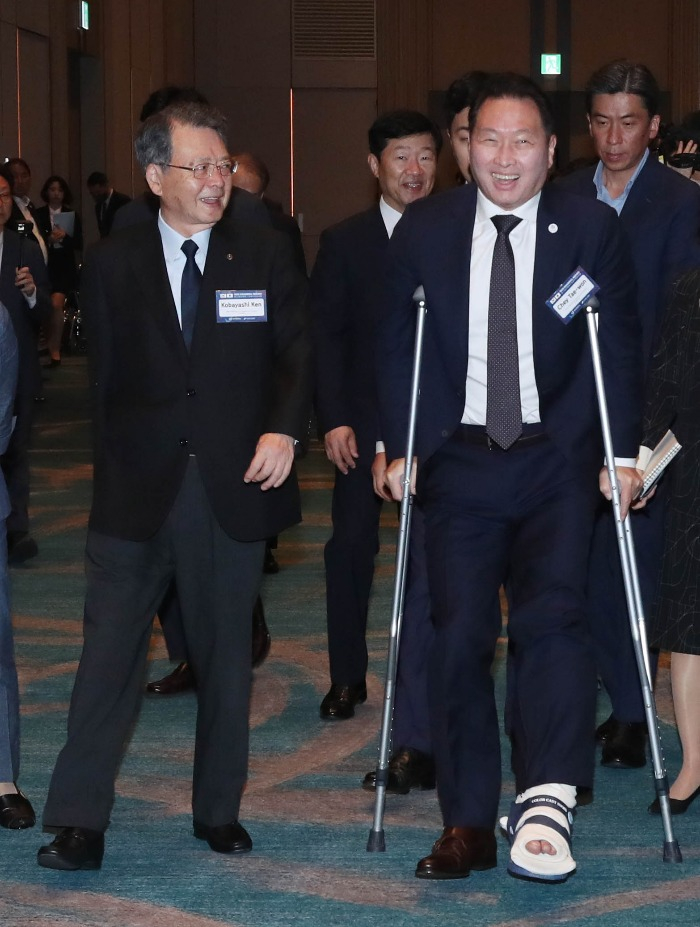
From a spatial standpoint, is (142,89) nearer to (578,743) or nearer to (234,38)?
(234,38)

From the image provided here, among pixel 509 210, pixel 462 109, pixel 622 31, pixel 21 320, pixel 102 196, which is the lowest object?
pixel 21 320

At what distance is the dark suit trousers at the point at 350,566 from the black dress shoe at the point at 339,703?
10cm

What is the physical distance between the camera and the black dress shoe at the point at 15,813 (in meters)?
4.14

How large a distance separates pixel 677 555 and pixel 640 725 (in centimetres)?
82

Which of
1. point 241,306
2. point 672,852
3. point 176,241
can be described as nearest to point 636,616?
point 672,852

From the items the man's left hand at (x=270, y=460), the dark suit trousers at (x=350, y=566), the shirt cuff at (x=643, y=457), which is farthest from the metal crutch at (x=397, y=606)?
the dark suit trousers at (x=350, y=566)

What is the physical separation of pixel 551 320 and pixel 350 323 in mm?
1529

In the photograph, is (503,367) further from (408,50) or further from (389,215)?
(408,50)

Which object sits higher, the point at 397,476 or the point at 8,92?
the point at 8,92

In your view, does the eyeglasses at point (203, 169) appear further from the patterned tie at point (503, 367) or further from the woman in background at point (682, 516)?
the woman in background at point (682, 516)

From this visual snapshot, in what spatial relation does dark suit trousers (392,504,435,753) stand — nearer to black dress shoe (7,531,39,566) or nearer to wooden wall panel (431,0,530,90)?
black dress shoe (7,531,39,566)

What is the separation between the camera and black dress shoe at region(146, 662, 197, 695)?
566cm

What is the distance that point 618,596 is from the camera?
498cm

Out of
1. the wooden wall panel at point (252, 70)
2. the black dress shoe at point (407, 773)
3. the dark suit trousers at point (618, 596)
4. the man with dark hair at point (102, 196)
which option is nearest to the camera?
the black dress shoe at point (407, 773)
